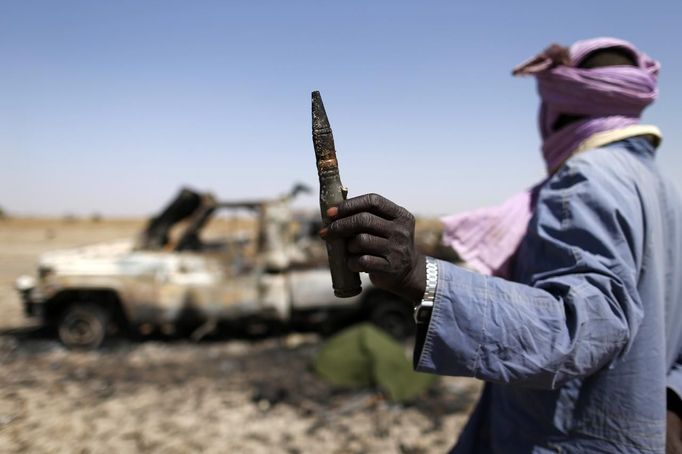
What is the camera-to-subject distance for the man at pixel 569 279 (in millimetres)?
1041

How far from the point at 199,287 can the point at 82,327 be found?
176 cm

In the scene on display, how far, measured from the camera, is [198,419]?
4.51 m

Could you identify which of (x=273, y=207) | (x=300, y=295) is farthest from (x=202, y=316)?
(x=273, y=207)

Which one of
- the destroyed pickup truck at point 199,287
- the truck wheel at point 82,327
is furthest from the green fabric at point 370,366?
the truck wheel at point 82,327

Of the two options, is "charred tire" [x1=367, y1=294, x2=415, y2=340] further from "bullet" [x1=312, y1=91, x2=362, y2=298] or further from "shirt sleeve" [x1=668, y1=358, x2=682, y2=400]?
"bullet" [x1=312, y1=91, x2=362, y2=298]

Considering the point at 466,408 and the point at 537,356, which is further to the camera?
the point at 466,408

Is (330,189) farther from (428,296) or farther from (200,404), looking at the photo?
(200,404)

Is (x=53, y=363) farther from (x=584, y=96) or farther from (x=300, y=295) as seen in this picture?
(x=584, y=96)

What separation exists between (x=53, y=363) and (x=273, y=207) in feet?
11.3

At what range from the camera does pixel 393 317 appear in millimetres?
6793

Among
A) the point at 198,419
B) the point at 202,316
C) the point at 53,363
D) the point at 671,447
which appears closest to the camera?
the point at 671,447

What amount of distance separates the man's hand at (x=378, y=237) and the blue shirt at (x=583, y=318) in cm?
10

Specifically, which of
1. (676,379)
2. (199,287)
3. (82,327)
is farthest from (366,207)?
(82,327)

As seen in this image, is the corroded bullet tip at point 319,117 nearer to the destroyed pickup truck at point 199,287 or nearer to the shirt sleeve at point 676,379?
the shirt sleeve at point 676,379
